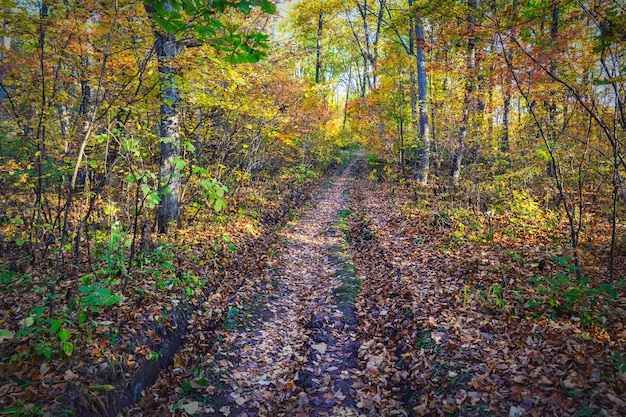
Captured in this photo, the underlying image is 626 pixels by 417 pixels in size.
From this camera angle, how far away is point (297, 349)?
4.98 meters

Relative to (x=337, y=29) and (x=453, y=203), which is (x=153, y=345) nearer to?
(x=453, y=203)

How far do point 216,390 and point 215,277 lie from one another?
9.55 ft

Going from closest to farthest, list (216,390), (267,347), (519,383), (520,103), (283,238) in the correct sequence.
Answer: (519,383) → (216,390) → (267,347) → (283,238) → (520,103)

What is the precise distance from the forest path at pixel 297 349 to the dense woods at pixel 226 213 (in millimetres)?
296

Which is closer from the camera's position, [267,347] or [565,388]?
[565,388]

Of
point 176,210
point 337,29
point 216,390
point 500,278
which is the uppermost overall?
point 337,29

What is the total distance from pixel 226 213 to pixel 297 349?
585 centimetres

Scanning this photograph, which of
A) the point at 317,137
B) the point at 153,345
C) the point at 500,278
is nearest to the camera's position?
the point at 153,345

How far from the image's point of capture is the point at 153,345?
440cm

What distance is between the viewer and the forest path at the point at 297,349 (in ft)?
12.9

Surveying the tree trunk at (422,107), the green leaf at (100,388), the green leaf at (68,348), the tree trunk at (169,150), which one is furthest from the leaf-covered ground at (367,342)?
the tree trunk at (422,107)

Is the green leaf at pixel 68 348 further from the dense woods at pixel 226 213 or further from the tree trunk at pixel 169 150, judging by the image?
the tree trunk at pixel 169 150

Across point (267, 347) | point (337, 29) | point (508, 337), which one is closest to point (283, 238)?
point (267, 347)

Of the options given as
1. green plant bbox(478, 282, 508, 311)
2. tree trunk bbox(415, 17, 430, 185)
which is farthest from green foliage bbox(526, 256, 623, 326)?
tree trunk bbox(415, 17, 430, 185)
